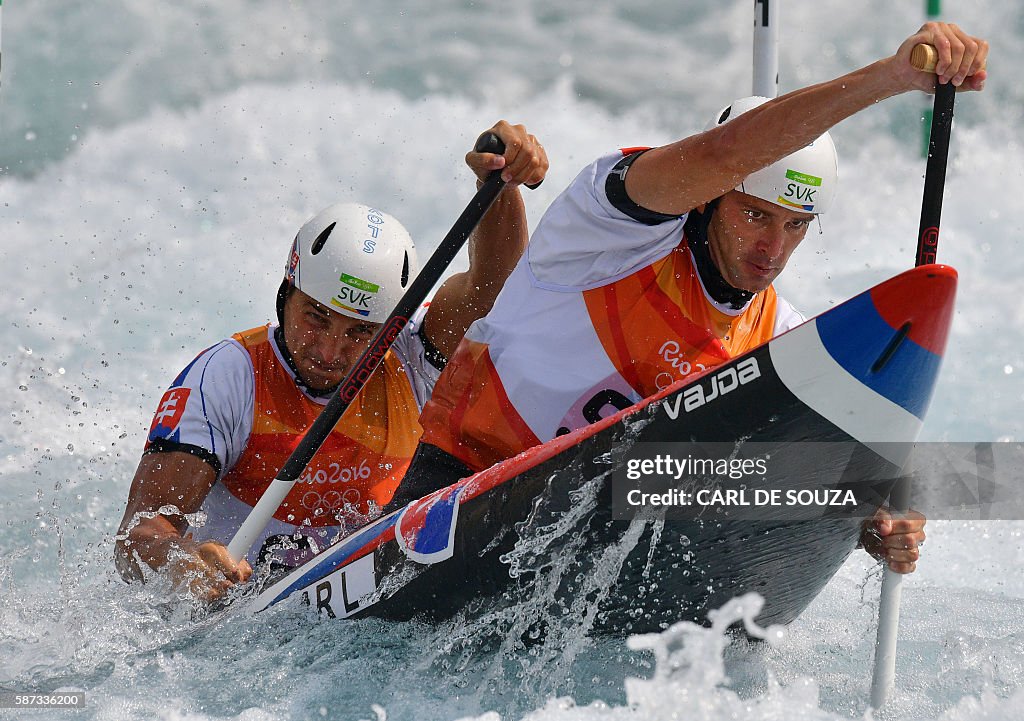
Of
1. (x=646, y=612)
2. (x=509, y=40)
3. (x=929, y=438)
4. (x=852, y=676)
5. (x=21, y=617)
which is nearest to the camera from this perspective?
(x=646, y=612)

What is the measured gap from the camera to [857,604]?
3.44m

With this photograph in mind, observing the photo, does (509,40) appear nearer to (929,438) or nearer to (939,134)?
(929,438)

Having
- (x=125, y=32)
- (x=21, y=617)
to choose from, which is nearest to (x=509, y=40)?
(x=125, y=32)

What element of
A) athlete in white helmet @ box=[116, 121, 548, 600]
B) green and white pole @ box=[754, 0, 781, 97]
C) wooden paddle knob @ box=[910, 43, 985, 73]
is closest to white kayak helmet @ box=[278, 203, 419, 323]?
athlete in white helmet @ box=[116, 121, 548, 600]

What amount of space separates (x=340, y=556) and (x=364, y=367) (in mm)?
684

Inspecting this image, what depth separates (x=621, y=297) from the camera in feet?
8.87

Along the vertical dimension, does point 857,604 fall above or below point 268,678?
above

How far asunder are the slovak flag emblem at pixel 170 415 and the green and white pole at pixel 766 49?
211 cm

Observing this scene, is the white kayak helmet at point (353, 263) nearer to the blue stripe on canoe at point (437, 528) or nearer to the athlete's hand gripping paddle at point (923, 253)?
the blue stripe on canoe at point (437, 528)

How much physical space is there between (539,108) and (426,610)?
7276mm

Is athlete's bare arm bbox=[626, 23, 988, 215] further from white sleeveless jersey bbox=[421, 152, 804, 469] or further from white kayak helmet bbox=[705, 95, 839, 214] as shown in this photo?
white kayak helmet bbox=[705, 95, 839, 214]

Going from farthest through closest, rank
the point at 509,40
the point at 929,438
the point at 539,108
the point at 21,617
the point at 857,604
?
1. the point at 509,40
2. the point at 539,108
3. the point at 929,438
4. the point at 857,604
5. the point at 21,617

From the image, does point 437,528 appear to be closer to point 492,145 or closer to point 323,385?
point 323,385

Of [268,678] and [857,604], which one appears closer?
[268,678]
